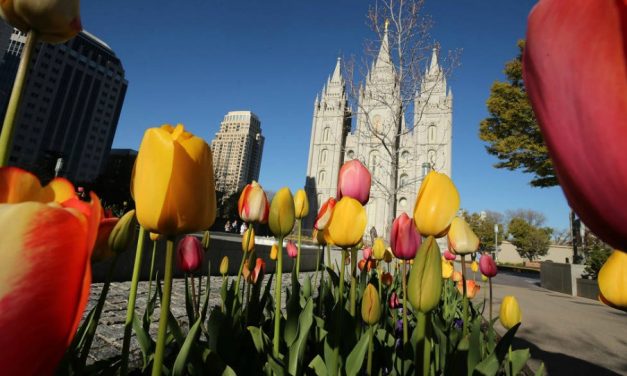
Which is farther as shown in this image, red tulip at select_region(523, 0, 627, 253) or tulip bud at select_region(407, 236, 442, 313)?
tulip bud at select_region(407, 236, 442, 313)

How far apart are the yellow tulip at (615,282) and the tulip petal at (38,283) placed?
107cm

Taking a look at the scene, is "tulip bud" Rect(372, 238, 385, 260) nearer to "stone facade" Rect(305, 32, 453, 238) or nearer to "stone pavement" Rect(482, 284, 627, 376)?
"stone pavement" Rect(482, 284, 627, 376)

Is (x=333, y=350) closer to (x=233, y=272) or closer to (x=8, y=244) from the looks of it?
(x=8, y=244)

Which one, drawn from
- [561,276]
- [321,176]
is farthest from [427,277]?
[321,176]

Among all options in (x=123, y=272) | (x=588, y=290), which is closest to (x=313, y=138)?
(x=588, y=290)

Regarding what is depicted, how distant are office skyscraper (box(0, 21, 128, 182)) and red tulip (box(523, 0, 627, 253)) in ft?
257

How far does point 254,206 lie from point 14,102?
1101mm

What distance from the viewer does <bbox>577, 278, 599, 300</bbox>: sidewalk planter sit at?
881 centimetres

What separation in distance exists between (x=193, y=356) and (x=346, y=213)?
726 millimetres

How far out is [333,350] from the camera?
46.4 inches

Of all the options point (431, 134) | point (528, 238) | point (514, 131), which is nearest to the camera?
point (514, 131)

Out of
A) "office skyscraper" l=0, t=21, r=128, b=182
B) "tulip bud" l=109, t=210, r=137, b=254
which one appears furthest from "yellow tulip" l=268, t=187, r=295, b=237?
"office skyscraper" l=0, t=21, r=128, b=182

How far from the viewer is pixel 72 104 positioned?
8062 centimetres

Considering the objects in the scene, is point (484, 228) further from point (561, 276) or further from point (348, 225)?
point (348, 225)
